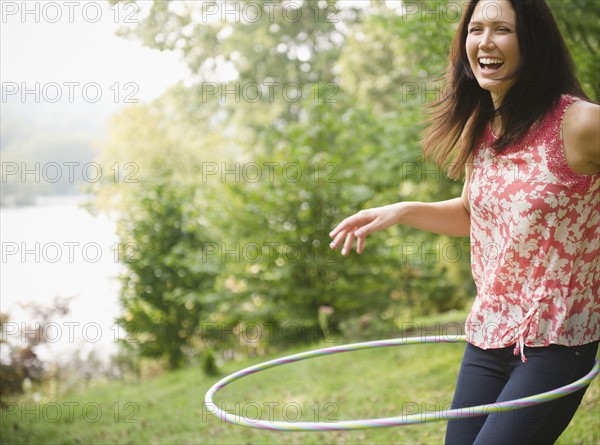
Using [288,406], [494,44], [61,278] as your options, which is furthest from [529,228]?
[61,278]

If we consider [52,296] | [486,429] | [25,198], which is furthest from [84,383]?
[486,429]

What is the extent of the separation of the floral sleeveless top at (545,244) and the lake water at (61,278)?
538cm

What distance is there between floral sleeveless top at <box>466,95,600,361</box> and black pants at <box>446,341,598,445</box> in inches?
1.5

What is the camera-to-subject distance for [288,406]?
6387 millimetres

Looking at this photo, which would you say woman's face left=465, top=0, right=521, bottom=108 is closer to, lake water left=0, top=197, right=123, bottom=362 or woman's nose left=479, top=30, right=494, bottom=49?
woman's nose left=479, top=30, right=494, bottom=49

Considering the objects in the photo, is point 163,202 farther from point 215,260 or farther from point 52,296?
point 52,296

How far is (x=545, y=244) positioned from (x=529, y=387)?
41 cm

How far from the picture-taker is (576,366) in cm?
198

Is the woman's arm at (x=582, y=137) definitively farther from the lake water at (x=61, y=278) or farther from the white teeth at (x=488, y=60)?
the lake water at (x=61, y=278)

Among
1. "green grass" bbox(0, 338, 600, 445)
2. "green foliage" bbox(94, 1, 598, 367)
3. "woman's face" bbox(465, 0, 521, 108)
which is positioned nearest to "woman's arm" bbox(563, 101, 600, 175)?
"woman's face" bbox(465, 0, 521, 108)

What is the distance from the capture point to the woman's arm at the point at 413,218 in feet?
7.94

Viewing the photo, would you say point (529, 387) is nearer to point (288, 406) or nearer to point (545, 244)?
point (545, 244)

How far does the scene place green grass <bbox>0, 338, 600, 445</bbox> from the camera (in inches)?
202

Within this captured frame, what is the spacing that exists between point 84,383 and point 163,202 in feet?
9.37
